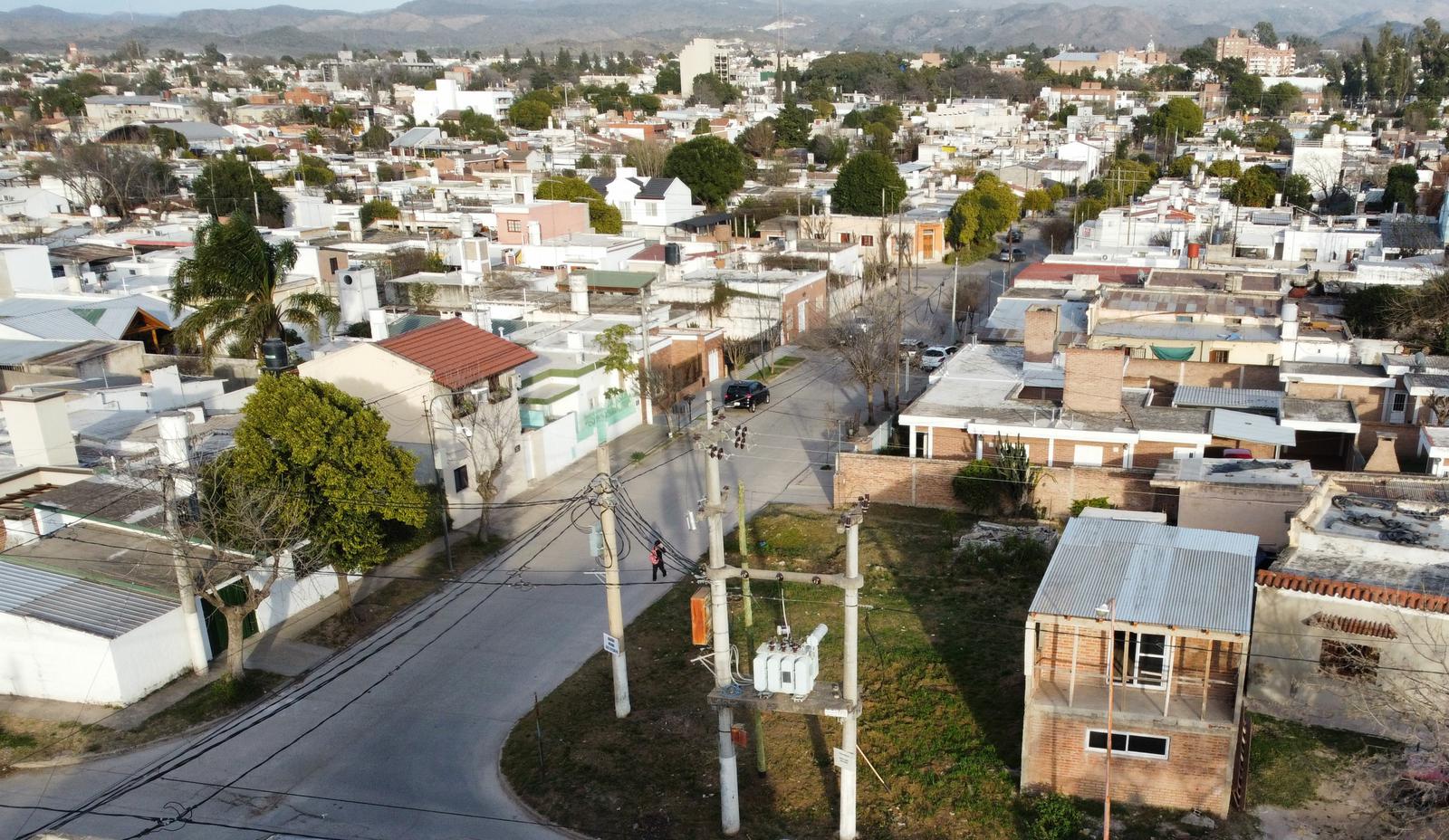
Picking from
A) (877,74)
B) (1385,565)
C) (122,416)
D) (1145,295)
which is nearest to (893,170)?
(1145,295)

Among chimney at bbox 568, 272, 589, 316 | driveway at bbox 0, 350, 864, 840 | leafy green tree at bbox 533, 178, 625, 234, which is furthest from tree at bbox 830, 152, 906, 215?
driveway at bbox 0, 350, 864, 840

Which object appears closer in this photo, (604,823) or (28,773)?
(604,823)

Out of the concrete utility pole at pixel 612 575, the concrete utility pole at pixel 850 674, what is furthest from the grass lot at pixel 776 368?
the concrete utility pole at pixel 850 674

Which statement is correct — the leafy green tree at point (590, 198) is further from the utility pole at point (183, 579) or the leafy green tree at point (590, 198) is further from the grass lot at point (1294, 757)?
the grass lot at point (1294, 757)

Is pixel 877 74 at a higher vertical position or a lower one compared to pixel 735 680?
higher

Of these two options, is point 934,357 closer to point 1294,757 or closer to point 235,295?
point 235,295

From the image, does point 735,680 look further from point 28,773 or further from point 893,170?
point 893,170

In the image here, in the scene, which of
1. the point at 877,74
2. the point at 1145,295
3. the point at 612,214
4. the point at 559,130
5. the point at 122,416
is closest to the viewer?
the point at 122,416
